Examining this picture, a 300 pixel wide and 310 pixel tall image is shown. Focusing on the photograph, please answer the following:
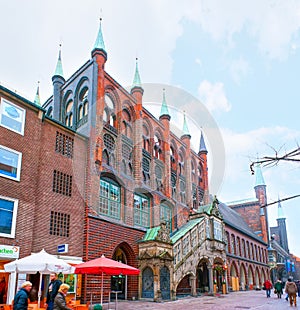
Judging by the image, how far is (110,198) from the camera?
68.5 ft

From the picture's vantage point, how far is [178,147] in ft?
104

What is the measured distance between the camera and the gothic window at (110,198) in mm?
20203

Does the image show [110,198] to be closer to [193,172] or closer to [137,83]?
[137,83]

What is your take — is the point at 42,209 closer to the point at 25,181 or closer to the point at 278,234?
the point at 25,181

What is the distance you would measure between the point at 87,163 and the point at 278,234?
3254 inches

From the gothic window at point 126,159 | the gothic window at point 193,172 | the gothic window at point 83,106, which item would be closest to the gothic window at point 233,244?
the gothic window at point 193,172

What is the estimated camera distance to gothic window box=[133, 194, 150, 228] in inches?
912

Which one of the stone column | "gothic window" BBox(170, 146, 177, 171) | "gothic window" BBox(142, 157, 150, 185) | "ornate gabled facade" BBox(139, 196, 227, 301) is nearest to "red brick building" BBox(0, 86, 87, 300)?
"ornate gabled facade" BBox(139, 196, 227, 301)

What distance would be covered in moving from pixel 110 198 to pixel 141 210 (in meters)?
3.73

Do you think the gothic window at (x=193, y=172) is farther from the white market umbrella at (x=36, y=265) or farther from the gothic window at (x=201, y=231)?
the white market umbrella at (x=36, y=265)

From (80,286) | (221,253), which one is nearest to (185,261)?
(221,253)

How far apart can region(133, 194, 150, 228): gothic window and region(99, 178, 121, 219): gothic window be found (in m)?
2.00

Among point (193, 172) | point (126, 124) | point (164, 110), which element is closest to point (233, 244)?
point (193, 172)

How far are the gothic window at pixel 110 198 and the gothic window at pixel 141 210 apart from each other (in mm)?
1997
